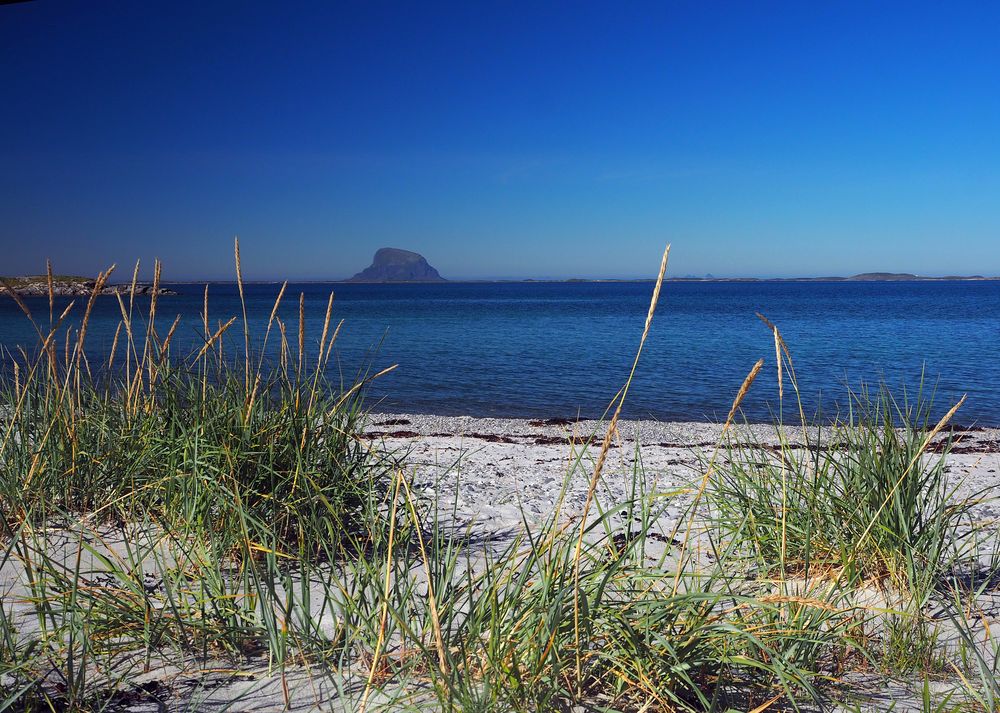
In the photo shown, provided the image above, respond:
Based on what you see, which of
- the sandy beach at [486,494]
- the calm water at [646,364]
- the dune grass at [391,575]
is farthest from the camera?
the calm water at [646,364]

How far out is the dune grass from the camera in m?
2.24

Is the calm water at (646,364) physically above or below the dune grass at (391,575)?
below

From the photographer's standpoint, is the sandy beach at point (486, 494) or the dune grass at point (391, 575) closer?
the dune grass at point (391, 575)

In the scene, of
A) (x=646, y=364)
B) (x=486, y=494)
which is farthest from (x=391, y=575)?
(x=646, y=364)

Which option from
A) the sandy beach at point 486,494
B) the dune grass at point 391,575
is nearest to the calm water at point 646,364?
the dune grass at point 391,575

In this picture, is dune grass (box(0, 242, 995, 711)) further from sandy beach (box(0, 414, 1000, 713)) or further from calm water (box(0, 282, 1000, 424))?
calm water (box(0, 282, 1000, 424))

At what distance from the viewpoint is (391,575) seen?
3402 millimetres

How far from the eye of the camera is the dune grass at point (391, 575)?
2.24 m

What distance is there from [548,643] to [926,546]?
2405mm

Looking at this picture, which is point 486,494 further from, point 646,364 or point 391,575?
point 646,364

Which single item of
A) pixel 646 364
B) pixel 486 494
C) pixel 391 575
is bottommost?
pixel 646 364

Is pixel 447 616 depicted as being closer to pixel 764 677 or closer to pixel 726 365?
pixel 764 677

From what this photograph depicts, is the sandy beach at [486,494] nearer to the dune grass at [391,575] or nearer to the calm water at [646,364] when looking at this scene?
the dune grass at [391,575]

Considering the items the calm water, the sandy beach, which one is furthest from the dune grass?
the calm water
